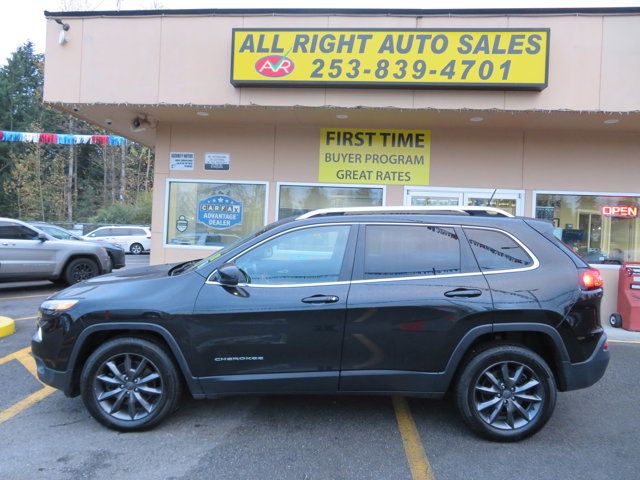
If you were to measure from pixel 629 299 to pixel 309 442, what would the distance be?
6.64 meters

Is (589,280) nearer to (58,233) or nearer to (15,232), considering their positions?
(15,232)

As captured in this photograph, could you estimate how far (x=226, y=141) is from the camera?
9312 millimetres

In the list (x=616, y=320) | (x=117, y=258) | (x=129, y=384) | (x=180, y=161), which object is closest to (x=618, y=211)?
(x=616, y=320)

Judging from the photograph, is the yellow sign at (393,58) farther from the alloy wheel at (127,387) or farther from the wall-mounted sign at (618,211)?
the alloy wheel at (127,387)

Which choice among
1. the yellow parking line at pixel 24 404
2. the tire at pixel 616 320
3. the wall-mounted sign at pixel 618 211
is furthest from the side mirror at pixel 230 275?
the wall-mounted sign at pixel 618 211

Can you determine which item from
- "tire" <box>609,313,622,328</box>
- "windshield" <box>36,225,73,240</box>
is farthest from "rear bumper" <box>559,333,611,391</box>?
"windshield" <box>36,225,73,240</box>

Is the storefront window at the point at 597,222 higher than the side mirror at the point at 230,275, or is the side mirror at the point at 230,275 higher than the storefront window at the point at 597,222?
the storefront window at the point at 597,222

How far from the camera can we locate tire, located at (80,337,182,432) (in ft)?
12.5

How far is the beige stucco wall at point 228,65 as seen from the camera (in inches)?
294

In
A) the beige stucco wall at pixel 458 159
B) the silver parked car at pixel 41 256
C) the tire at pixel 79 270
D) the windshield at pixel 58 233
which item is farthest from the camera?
the windshield at pixel 58 233

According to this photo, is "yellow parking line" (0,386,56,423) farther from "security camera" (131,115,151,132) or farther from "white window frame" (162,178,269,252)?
"security camera" (131,115,151,132)

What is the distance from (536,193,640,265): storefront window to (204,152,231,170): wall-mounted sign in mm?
5703

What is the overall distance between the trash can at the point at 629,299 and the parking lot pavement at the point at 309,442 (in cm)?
362

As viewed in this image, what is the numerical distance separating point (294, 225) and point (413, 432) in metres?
1.91
